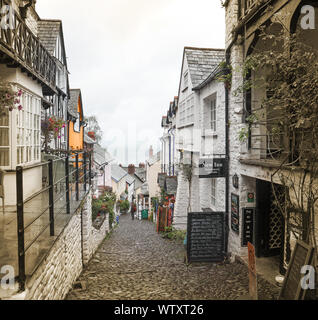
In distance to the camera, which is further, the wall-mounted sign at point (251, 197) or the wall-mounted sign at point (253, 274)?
the wall-mounted sign at point (251, 197)

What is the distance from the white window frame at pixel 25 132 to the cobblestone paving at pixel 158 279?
10.5 ft

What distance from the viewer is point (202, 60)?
547 inches

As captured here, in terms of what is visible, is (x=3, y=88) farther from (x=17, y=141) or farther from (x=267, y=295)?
(x=267, y=295)

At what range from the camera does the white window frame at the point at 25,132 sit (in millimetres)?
6438

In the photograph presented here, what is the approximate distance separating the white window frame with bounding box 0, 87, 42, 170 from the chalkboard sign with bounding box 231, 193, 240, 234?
18.1 ft

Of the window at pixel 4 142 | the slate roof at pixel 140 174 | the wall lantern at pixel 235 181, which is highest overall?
the window at pixel 4 142

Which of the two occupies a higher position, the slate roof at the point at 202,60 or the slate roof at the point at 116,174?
the slate roof at the point at 202,60

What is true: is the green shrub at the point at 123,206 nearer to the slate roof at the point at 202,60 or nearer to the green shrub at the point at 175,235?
the green shrub at the point at 175,235

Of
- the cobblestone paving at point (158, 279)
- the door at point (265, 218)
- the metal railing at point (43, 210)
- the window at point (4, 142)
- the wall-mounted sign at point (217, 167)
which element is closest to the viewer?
the metal railing at point (43, 210)

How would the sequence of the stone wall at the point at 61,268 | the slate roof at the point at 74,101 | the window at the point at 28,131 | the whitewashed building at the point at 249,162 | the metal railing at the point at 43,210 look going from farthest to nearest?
the slate roof at the point at 74,101, the whitewashed building at the point at 249,162, the window at the point at 28,131, the stone wall at the point at 61,268, the metal railing at the point at 43,210

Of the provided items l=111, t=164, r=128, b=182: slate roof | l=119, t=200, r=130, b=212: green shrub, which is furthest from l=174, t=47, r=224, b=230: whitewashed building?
l=119, t=200, r=130, b=212: green shrub

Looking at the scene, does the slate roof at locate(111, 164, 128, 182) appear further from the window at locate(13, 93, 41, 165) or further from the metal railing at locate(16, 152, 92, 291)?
the window at locate(13, 93, 41, 165)

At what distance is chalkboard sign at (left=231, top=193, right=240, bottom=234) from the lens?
7.73 meters

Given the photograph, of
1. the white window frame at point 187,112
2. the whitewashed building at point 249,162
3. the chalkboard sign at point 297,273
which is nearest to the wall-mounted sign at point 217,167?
the whitewashed building at point 249,162
